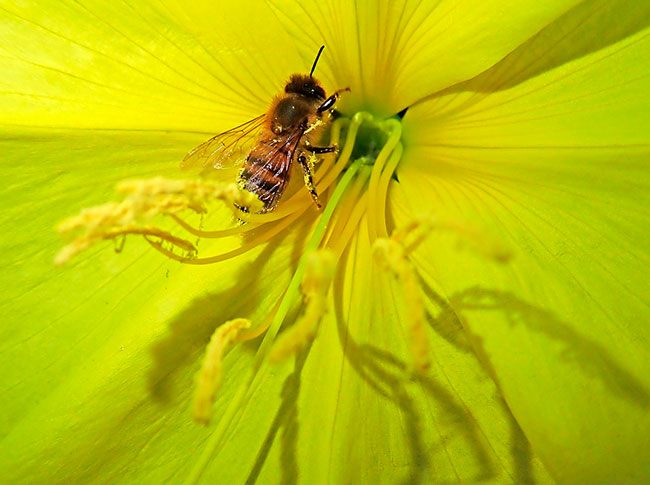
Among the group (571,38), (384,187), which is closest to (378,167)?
(384,187)

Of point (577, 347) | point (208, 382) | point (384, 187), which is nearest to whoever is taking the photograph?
point (208, 382)

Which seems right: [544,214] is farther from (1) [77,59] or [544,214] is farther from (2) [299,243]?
(1) [77,59]

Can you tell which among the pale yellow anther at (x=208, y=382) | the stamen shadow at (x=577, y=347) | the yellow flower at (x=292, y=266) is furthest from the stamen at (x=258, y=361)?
the stamen shadow at (x=577, y=347)

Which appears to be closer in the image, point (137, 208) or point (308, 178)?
point (137, 208)

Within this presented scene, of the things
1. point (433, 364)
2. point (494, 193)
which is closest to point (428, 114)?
point (494, 193)

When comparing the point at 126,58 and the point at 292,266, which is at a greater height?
the point at 126,58

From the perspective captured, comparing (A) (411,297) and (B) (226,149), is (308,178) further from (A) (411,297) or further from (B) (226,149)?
(A) (411,297)
